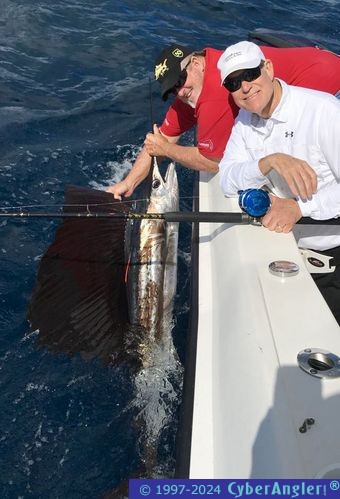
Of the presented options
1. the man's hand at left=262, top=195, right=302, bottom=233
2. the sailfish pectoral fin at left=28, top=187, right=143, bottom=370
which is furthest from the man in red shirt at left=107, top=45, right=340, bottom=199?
the man's hand at left=262, top=195, right=302, bottom=233

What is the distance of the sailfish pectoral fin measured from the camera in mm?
2553

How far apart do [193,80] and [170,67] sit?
0.47 feet

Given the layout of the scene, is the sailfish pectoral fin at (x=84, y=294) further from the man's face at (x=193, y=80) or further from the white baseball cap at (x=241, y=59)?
the white baseball cap at (x=241, y=59)

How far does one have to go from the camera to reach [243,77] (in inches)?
80.9

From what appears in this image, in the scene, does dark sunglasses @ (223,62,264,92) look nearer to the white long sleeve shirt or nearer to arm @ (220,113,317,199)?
the white long sleeve shirt

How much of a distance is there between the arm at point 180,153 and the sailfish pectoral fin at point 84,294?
46 cm

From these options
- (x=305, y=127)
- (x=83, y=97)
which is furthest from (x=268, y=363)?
(x=83, y=97)

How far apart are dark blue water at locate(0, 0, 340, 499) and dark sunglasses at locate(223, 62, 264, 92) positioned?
133 cm

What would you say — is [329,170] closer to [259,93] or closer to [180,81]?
[259,93]

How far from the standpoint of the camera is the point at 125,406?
2.53 m

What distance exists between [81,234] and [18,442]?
1139mm

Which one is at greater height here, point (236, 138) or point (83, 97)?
point (236, 138)

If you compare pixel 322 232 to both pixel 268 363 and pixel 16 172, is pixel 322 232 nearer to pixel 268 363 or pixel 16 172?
pixel 268 363

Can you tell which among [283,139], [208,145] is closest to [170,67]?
[208,145]
